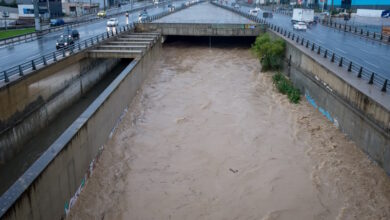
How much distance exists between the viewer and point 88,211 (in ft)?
48.6

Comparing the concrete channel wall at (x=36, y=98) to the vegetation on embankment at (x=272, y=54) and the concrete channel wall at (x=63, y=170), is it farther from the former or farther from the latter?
the vegetation on embankment at (x=272, y=54)

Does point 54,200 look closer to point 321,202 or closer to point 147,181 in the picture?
→ point 147,181

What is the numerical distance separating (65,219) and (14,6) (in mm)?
87322

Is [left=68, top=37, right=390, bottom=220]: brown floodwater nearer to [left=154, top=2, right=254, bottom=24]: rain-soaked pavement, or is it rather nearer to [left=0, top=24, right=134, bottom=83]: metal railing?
[left=0, top=24, right=134, bottom=83]: metal railing

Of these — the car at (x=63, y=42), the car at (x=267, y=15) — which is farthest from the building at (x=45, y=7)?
the car at (x=63, y=42)

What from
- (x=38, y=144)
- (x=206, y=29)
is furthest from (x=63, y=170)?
(x=206, y=29)

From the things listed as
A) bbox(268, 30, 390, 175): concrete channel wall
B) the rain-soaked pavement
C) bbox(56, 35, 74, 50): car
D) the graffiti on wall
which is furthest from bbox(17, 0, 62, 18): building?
the graffiti on wall

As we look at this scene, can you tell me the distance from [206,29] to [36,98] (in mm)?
30287

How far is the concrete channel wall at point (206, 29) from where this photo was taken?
4979cm

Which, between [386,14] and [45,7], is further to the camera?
[45,7]

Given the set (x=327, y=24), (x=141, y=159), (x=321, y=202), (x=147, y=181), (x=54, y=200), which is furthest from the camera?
(x=327, y=24)

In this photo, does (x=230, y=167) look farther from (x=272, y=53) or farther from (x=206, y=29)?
(x=206, y=29)

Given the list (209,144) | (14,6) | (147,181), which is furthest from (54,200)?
(14,6)

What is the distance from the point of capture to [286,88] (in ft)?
Answer: 99.7
